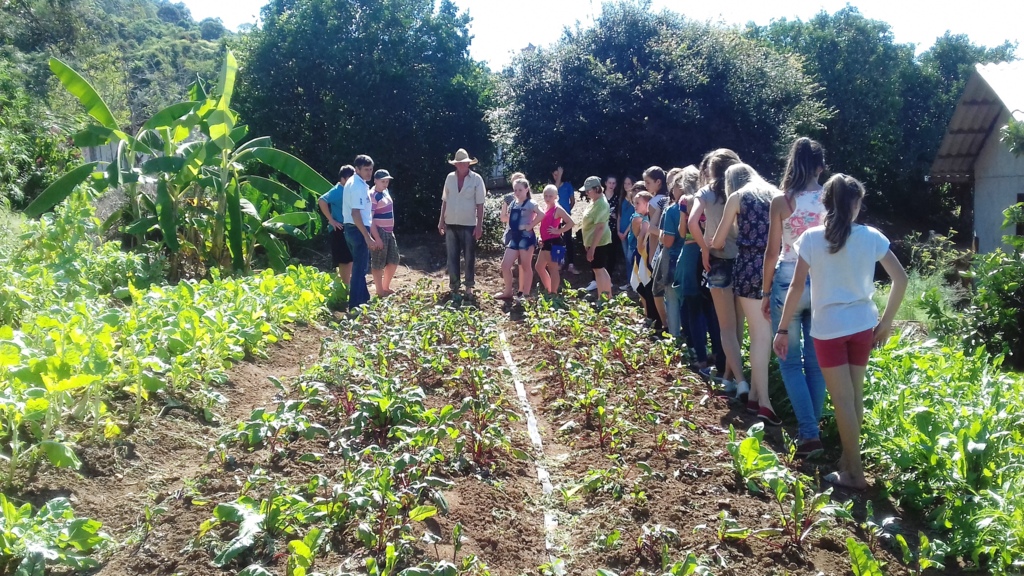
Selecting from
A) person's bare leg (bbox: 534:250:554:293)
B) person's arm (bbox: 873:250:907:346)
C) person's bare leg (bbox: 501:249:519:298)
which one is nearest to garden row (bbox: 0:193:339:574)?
person's bare leg (bbox: 501:249:519:298)

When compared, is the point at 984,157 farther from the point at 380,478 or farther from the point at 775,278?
the point at 380,478

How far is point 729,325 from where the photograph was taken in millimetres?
5961

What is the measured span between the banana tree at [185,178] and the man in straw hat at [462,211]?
243cm

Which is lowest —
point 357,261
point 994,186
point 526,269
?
point 526,269

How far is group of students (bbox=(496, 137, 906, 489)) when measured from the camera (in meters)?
4.32

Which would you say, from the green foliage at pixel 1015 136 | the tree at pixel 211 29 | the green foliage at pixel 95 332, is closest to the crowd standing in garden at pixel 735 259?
the green foliage at pixel 95 332

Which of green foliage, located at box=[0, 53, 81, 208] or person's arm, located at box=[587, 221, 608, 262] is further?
green foliage, located at box=[0, 53, 81, 208]

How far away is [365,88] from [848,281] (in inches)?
509

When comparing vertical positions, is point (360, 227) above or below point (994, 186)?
below

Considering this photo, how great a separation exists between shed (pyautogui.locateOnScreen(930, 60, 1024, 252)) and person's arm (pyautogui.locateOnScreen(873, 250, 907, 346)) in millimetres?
11664

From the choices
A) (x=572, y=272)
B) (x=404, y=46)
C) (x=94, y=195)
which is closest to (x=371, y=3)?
(x=404, y=46)

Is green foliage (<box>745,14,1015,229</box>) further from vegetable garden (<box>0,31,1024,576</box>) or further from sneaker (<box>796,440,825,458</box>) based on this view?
sneaker (<box>796,440,825,458</box>)

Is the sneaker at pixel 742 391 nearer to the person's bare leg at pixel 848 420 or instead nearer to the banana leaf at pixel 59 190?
the person's bare leg at pixel 848 420

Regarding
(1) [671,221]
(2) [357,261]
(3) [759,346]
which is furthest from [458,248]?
(3) [759,346]
